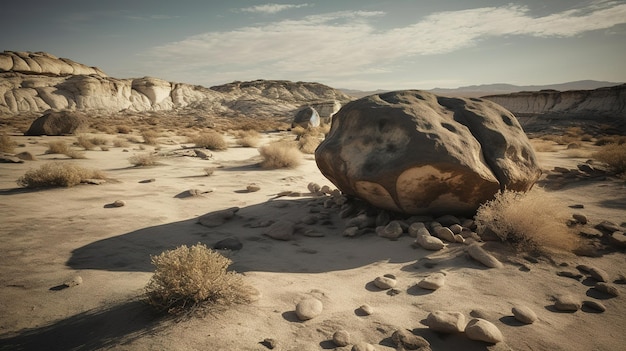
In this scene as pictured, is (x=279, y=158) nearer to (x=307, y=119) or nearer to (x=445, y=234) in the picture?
(x=445, y=234)

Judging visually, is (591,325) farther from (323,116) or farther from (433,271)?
(323,116)

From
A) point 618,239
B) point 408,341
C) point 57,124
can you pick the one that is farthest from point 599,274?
point 57,124

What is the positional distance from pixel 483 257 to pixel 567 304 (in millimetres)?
793

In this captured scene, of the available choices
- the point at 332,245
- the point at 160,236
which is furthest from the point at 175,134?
the point at 332,245

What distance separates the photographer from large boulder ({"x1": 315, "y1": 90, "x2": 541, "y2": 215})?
12.5 feet

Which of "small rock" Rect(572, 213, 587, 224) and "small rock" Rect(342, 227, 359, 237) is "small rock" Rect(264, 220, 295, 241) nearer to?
"small rock" Rect(342, 227, 359, 237)

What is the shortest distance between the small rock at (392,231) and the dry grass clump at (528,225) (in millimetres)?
939

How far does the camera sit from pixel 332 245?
12.5 ft

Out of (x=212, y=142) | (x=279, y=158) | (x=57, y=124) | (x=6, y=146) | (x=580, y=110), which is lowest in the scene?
(x=279, y=158)

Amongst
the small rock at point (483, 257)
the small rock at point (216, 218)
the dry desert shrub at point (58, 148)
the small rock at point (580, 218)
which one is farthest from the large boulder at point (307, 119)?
the small rock at point (483, 257)

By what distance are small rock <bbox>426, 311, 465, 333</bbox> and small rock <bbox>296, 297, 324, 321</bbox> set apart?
2.57 feet

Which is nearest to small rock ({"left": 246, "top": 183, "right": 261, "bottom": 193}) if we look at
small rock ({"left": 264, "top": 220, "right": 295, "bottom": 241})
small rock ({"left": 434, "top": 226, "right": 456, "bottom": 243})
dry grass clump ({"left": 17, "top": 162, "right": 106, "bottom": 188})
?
small rock ({"left": 264, "top": 220, "right": 295, "bottom": 241})

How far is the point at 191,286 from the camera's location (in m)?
2.15

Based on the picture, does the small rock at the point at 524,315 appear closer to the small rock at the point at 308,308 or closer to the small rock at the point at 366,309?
the small rock at the point at 366,309
